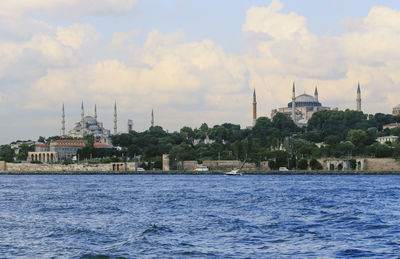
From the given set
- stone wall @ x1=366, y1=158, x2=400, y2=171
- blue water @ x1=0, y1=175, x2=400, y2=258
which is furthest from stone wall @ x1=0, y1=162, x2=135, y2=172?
blue water @ x1=0, y1=175, x2=400, y2=258

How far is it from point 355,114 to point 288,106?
33.6 metres

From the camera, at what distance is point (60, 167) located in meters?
104

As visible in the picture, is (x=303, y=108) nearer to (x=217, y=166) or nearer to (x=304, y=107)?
(x=304, y=107)

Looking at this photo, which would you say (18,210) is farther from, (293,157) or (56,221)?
(293,157)

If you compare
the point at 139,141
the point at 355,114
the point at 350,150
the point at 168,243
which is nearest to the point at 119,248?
the point at 168,243

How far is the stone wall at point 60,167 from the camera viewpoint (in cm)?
9950

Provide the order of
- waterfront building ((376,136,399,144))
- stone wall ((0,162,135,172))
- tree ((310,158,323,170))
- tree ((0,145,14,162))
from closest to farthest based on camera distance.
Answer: tree ((310,158,323,170)) < stone wall ((0,162,135,172)) < waterfront building ((376,136,399,144)) < tree ((0,145,14,162))

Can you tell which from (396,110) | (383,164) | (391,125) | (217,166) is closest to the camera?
(383,164)

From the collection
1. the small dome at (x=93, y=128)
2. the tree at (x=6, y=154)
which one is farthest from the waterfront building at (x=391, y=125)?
the small dome at (x=93, y=128)

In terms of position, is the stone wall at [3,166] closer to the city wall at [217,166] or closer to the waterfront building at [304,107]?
the city wall at [217,166]

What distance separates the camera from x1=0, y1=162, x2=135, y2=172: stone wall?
99.5 m

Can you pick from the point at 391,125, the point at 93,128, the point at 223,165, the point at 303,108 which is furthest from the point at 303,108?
the point at 223,165

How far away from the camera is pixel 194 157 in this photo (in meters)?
97.2

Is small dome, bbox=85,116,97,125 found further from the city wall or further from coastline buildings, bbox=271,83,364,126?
the city wall
